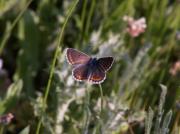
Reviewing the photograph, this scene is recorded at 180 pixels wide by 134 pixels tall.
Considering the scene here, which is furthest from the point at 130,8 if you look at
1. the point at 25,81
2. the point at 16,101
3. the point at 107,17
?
the point at 16,101

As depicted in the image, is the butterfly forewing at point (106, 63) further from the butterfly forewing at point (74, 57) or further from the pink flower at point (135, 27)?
the pink flower at point (135, 27)

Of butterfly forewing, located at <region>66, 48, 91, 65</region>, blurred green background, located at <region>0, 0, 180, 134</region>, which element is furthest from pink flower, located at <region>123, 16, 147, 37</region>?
butterfly forewing, located at <region>66, 48, 91, 65</region>

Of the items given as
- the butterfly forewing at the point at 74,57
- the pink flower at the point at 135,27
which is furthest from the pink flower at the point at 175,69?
the butterfly forewing at the point at 74,57

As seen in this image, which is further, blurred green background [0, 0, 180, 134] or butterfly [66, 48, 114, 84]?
blurred green background [0, 0, 180, 134]

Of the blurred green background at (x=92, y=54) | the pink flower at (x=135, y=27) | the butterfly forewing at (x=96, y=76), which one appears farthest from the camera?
the pink flower at (x=135, y=27)

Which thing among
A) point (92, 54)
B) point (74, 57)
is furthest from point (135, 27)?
point (74, 57)

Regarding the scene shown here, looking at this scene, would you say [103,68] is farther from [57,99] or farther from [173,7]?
[173,7]

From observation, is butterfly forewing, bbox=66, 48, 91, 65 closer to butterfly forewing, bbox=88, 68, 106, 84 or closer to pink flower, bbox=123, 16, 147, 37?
butterfly forewing, bbox=88, 68, 106, 84
